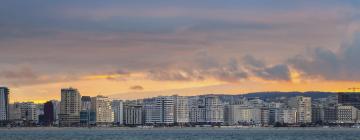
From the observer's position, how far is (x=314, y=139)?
547 feet

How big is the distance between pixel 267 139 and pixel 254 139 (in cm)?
350

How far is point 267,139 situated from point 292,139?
202 inches

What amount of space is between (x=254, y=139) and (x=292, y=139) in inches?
334

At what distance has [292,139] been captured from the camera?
166 metres

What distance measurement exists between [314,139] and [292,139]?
4.29 meters

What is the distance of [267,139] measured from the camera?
169 meters

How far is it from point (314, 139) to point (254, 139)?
12046mm
